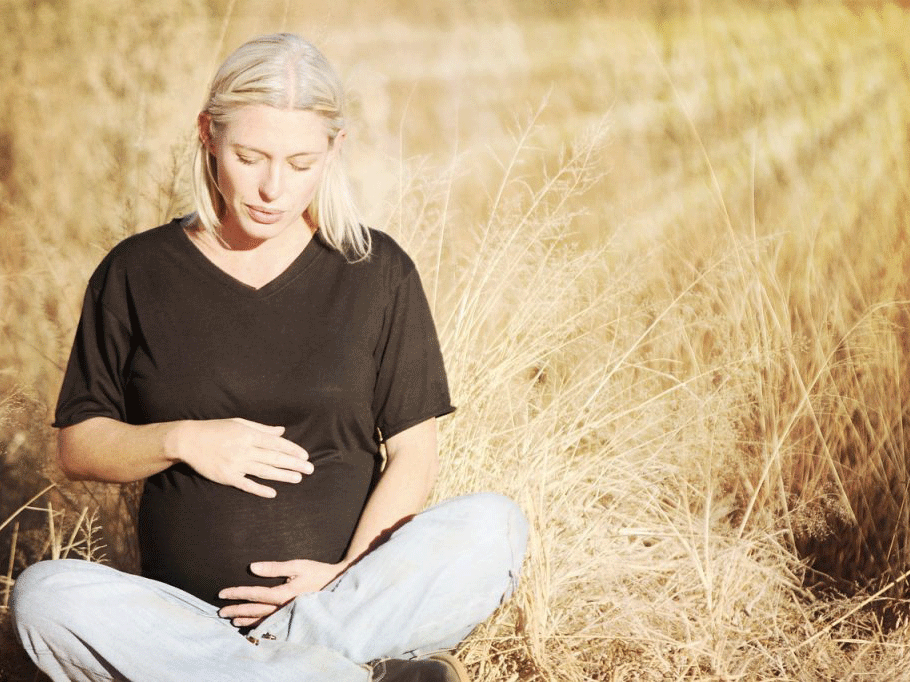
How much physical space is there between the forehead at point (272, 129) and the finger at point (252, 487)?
0.56 m

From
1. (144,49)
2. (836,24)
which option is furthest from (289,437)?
(836,24)

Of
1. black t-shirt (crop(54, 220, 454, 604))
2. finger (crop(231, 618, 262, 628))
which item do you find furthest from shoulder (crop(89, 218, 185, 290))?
finger (crop(231, 618, 262, 628))

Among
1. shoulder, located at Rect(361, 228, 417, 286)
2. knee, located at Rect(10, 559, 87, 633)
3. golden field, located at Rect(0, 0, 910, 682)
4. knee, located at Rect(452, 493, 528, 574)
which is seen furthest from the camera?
golden field, located at Rect(0, 0, 910, 682)

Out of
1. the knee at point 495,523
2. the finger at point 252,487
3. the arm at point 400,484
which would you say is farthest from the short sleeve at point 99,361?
the knee at point 495,523

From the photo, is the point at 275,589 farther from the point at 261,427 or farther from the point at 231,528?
the point at 261,427

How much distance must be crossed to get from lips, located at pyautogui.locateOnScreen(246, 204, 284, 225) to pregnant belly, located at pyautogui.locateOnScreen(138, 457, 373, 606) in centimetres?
44

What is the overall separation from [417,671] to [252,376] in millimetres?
579

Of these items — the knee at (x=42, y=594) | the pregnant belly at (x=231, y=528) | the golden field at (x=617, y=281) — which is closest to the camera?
the knee at (x=42, y=594)

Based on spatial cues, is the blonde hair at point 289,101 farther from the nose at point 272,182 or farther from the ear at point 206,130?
the nose at point 272,182

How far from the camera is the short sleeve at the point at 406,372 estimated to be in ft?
6.45

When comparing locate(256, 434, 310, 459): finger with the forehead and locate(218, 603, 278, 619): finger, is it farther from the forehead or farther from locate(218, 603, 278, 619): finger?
the forehead

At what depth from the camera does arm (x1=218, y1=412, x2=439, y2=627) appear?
181cm

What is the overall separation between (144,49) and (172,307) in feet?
5.56

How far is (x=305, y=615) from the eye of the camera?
5.67 feet
